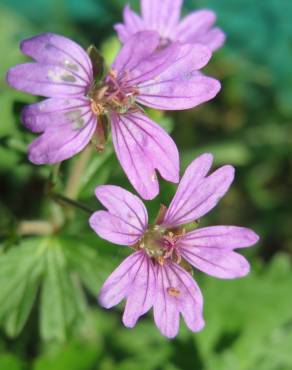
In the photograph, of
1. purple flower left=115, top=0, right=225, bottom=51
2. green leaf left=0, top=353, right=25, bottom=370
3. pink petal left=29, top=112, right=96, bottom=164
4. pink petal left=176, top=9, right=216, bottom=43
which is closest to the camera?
pink petal left=29, top=112, right=96, bottom=164

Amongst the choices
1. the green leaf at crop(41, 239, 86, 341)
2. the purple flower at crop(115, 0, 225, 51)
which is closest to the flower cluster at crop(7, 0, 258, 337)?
the purple flower at crop(115, 0, 225, 51)

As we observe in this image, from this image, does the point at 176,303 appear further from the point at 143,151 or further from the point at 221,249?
the point at 143,151

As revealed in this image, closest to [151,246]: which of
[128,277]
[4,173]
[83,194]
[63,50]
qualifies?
[128,277]

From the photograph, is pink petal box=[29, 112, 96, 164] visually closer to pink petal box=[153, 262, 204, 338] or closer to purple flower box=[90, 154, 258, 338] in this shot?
purple flower box=[90, 154, 258, 338]

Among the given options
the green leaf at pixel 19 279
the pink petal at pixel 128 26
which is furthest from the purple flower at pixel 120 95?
the green leaf at pixel 19 279

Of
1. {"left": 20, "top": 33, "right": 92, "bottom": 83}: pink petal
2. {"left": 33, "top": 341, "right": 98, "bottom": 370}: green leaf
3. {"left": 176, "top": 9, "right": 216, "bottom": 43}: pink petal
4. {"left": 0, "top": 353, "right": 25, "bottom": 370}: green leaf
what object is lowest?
{"left": 33, "top": 341, "right": 98, "bottom": 370}: green leaf

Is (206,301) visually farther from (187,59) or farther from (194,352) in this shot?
(187,59)

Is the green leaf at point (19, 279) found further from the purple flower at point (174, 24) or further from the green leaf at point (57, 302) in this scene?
A: the purple flower at point (174, 24)
